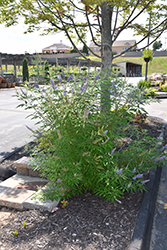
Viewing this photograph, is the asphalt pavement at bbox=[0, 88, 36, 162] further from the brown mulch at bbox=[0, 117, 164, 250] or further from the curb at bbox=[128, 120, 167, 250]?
the curb at bbox=[128, 120, 167, 250]

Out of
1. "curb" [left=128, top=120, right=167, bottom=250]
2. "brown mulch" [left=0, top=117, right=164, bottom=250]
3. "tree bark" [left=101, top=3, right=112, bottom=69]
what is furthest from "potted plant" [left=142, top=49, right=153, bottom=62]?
"brown mulch" [left=0, top=117, right=164, bottom=250]

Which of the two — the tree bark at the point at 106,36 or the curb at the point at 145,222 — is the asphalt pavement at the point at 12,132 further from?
the tree bark at the point at 106,36

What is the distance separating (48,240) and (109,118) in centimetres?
158

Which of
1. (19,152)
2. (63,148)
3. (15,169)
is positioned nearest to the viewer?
(63,148)

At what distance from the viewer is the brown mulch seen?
7.10ft

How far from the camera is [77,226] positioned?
239 centimetres

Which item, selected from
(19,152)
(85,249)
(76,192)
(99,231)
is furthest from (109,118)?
(19,152)

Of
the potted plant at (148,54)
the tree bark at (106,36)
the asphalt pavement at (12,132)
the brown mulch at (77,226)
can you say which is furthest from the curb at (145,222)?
the potted plant at (148,54)

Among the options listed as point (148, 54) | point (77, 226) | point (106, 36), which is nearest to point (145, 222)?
point (77, 226)

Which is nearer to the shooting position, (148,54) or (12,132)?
(12,132)

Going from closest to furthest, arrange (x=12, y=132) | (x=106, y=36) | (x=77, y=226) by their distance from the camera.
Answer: (x=77, y=226)
(x=106, y=36)
(x=12, y=132)

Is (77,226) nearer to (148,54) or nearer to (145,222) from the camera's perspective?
(145,222)

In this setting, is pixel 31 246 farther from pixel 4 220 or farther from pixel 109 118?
pixel 109 118

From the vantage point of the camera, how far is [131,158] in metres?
3.06
